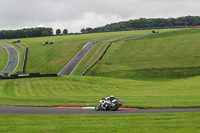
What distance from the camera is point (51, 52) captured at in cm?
10181

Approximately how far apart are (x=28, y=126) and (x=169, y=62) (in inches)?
2358

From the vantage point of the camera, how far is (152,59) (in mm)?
78062

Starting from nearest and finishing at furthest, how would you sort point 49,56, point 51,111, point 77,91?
point 51,111
point 77,91
point 49,56

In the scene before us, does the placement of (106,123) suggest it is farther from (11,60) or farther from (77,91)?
(11,60)

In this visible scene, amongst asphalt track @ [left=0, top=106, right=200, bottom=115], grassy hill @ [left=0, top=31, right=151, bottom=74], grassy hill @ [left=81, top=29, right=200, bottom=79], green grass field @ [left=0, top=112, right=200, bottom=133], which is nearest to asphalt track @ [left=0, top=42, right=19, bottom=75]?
grassy hill @ [left=0, top=31, right=151, bottom=74]

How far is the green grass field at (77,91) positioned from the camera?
32.4 m

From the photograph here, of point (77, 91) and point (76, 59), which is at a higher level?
point (76, 59)

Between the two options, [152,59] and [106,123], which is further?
[152,59]

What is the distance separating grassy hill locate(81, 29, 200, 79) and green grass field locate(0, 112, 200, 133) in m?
46.9

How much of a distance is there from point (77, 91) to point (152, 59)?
38104 millimetres

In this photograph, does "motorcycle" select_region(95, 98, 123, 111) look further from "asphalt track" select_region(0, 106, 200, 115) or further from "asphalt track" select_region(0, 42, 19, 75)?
"asphalt track" select_region(0, 42, 19, 75)

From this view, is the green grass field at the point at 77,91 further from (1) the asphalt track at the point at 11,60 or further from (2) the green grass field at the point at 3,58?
(2) the green grass field at the point at 3,58

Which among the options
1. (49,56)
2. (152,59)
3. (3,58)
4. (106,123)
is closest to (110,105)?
(106,123)

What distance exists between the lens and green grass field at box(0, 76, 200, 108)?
32.4 m
